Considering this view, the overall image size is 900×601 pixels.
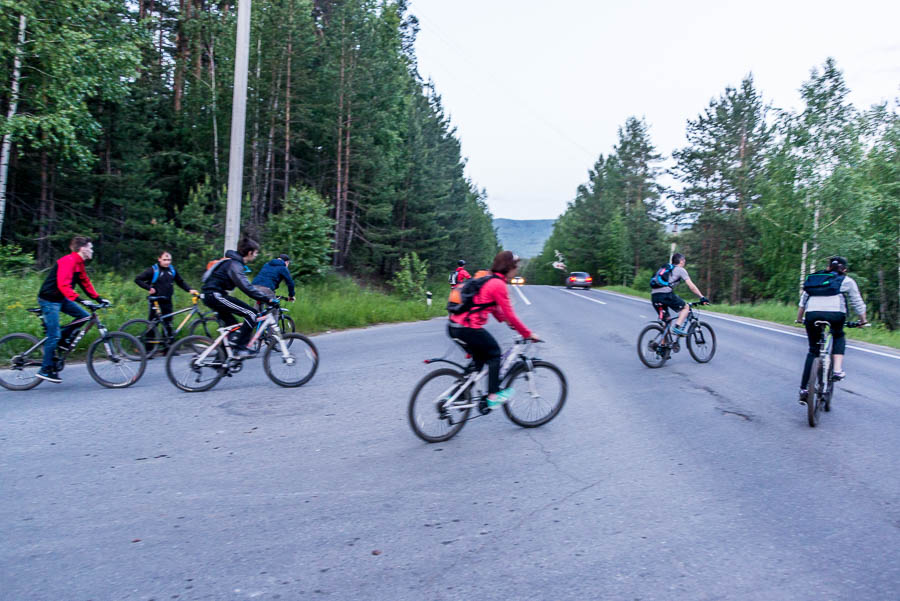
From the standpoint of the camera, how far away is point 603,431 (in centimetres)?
634

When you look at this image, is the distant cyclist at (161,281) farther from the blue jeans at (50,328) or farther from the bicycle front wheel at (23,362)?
the bicycle front wheel at (23,362)

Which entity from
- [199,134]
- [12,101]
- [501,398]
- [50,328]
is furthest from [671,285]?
[199,134]

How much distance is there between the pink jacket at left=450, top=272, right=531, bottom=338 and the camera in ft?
19.0

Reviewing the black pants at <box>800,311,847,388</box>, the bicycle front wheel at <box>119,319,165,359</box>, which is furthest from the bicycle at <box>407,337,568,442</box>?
the bicycle front wheel at <box>119,319,165,359</box>

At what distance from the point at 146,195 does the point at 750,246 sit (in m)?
42.9

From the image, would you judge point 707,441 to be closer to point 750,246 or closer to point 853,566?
point 853,566

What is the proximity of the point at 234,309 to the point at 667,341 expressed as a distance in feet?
23.7

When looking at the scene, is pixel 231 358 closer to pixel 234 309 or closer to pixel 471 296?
pixel 234 309

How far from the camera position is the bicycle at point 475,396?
5840mm

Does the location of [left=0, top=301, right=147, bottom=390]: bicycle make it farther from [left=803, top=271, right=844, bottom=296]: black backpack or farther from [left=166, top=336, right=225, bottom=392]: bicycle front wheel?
[left=803, top=271, right=844, bottom=296]: black backpack

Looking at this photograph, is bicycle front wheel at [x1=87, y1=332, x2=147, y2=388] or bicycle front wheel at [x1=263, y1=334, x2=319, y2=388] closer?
bicycle front wheel at [x1=87, y1=332, x2=147, y2=388]

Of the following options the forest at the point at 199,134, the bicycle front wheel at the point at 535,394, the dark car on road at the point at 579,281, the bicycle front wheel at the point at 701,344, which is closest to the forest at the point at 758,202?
the dark car on road at the point at 579,281

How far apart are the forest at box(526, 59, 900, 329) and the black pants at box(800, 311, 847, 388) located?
98.7 feet

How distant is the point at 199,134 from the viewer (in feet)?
93.3
